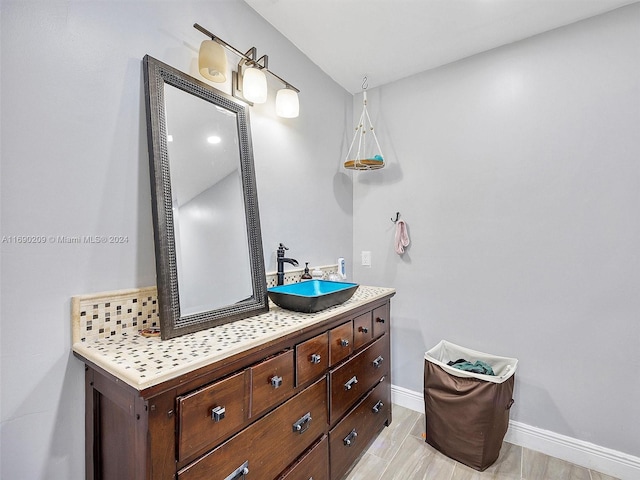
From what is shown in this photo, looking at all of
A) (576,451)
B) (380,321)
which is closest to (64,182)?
(380,321)

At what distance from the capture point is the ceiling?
1.72 m

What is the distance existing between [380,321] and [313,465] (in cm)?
88

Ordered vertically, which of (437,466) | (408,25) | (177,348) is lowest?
(437,466)

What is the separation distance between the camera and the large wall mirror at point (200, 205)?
3.93 feet

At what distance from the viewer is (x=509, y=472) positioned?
68.8 inches

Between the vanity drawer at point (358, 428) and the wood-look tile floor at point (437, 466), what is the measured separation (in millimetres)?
84

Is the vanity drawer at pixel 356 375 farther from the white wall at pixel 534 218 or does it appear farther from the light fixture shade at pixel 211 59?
the light fixture shade at pixel 211 59

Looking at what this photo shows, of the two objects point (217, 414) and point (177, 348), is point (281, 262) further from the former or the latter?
point (217, 414)

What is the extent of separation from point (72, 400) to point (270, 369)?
2.21 ft

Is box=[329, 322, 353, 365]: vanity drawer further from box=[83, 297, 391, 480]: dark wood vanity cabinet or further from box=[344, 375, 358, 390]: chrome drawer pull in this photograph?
box=[344, 375, 358, 390]: chrome drawer pull

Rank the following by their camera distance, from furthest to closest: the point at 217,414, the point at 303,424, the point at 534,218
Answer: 1. the point at 534,218
2. the point at 303,424
3. the point at 217,414

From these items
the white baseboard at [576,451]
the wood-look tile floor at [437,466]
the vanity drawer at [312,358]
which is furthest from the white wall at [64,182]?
the white baseboard at [576,451]

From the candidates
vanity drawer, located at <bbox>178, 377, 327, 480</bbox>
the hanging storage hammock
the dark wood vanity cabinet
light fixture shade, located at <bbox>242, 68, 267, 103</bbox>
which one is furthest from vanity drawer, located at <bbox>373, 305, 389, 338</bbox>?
light fixture shade, located at <bbox>242, 68, 267, 103</bbox>

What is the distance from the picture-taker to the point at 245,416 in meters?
1.05
